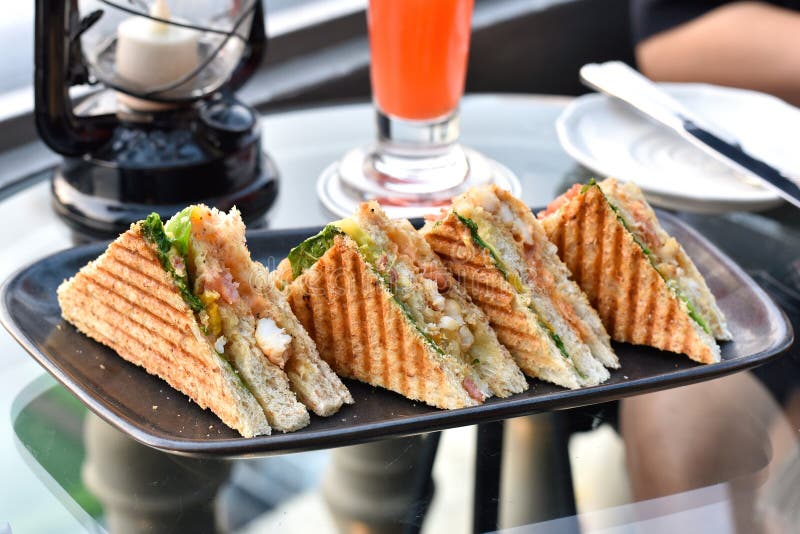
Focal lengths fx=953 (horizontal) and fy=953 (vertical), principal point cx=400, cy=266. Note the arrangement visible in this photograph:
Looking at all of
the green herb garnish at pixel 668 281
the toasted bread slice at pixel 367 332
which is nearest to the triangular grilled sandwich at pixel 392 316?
the toasted bread slice at pixel 367 332

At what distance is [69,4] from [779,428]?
1844 millimetres

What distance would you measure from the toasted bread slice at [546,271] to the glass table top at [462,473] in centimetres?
14

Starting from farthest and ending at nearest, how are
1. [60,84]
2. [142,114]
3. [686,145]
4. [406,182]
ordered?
[686,145], [406,182], [142,114], [60,84]

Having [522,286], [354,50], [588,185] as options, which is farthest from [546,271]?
[354,50]

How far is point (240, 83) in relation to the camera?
264 cm

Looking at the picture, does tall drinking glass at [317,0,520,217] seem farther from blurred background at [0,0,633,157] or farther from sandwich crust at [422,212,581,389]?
blurred background at [0,0,633,157]

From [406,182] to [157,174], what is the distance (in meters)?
0.64

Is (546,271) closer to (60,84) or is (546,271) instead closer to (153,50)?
(153,50)

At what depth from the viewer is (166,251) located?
1679mm

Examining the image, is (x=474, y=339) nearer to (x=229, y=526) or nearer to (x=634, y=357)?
(x=634, y=357)

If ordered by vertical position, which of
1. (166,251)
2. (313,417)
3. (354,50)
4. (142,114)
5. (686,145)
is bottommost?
(354,50)

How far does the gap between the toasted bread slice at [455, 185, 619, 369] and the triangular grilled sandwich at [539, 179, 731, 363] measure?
0.05 metres

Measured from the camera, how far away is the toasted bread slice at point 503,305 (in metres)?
1.75

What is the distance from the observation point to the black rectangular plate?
59.2 inches
